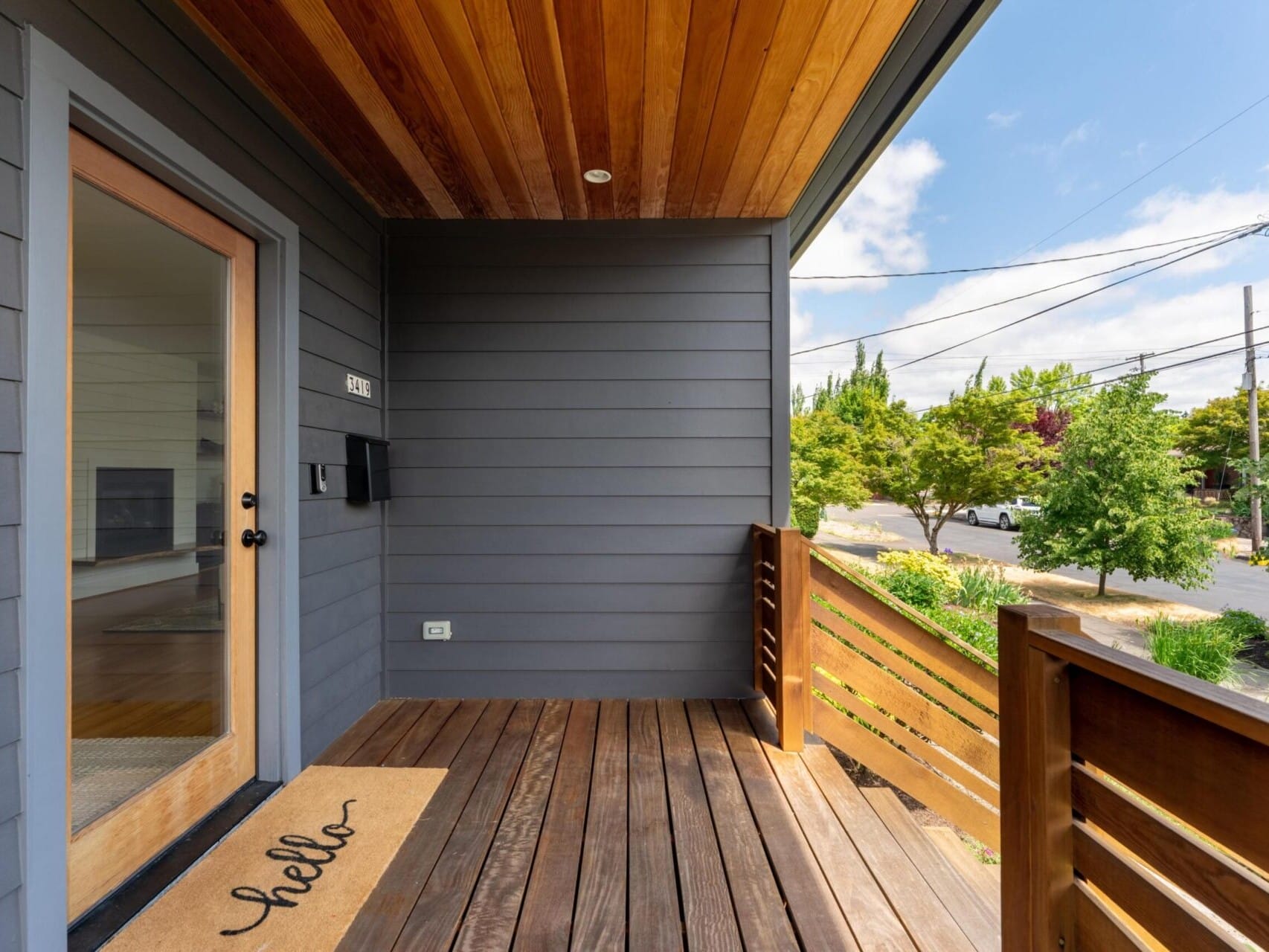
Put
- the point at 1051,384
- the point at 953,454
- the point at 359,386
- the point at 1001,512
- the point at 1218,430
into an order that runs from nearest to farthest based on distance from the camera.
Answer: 1. the point at 359,386
2. the point at 1218,430
3. the point at 953,454
4. the point at 1051,384
5. the point at 1001,512

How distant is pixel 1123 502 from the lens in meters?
6.92

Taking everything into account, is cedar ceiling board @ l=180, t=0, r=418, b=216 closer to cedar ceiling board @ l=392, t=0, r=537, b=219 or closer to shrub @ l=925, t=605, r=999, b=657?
cedar ceiling board @ l=392, t=0, r=537, b=219

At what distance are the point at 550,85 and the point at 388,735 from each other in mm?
2557

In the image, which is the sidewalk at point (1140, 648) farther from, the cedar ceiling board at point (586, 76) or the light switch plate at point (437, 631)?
the cedar ceiling board at point (586, 76)

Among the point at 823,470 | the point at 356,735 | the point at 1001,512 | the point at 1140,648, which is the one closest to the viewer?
the point at 356,735

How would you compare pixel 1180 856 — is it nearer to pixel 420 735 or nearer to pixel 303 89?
pixel 420 735

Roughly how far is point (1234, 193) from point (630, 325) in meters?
9.63

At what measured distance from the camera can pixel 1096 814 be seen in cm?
91

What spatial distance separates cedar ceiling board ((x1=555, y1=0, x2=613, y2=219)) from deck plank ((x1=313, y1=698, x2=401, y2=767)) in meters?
2.54

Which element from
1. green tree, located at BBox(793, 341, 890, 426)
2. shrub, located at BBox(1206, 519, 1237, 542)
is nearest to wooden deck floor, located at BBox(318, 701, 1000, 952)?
shrub, located at BBox(1206, 519, 1237, 542)

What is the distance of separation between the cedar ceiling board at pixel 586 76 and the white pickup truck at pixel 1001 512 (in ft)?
28.4

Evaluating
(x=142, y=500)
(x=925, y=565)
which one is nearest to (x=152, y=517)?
(x=142, y=500)

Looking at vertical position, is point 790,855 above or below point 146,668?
below

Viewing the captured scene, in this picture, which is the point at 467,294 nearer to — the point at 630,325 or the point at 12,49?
the point at 630,325
